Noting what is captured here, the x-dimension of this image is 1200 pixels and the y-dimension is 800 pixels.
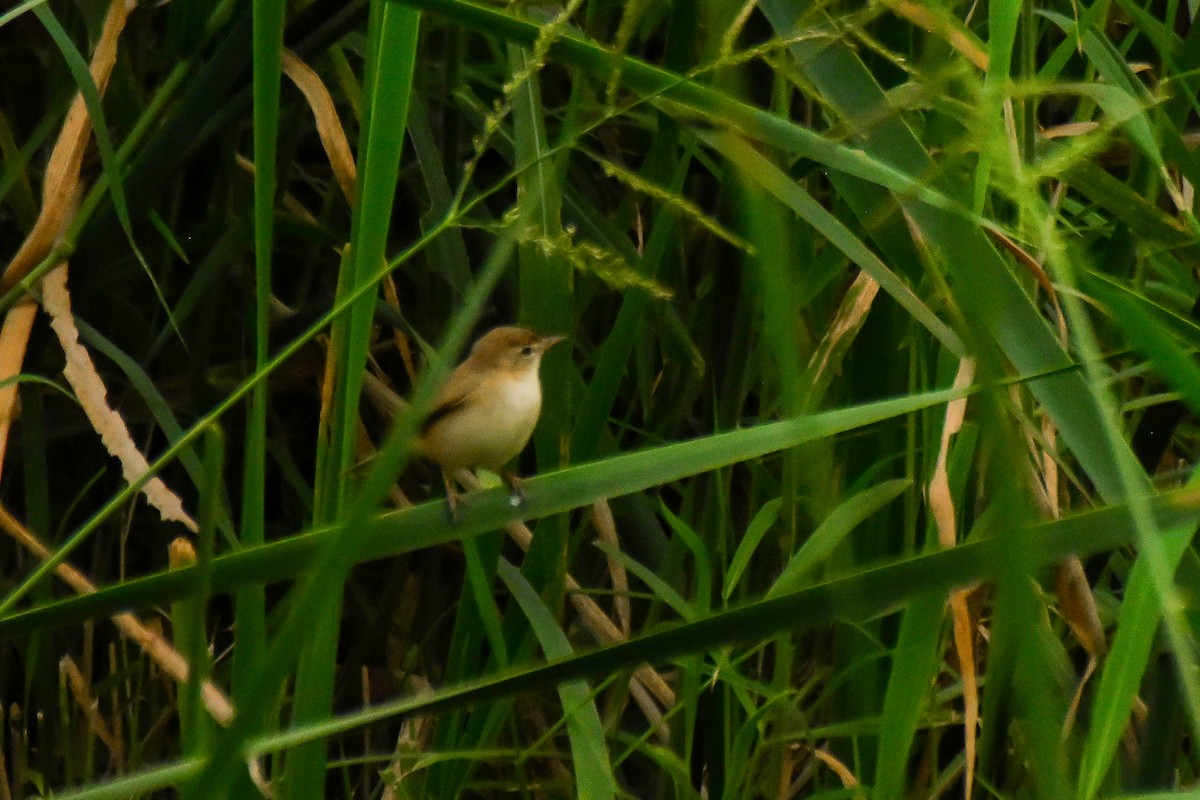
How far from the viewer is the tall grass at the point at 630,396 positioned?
0.86 metres

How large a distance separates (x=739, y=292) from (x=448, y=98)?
471 millimetres

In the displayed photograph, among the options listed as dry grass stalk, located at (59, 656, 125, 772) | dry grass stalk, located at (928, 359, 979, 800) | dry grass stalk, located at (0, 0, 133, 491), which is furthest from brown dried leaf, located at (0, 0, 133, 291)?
dry grass stalk, located at (928, 359, 979, 800)

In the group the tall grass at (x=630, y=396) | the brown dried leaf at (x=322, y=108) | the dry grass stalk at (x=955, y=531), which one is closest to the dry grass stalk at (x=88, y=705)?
the tall grass at (x=630, y=396)

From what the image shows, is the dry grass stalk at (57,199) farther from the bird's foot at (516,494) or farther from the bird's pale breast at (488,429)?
the bird's foot at (516,494)

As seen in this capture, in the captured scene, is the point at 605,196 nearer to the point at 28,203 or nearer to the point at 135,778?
the point at 28,203

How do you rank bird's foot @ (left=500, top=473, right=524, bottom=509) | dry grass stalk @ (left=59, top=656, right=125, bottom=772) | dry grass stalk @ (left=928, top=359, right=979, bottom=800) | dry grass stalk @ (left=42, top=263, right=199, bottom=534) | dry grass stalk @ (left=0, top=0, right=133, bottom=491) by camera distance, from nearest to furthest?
1. bird's foot @ (left=500, top=473, right=524, bottom=509)
2. dry grass stalk @ (left=928, top=359, right=979, bottom=800)
3. dry grass stalk @ (left=42, top=263, right=199, bottom=534)
4. dry grass stalk @ (left=0, top=0, right=133, bottom=491)
5. dry grass stalk @ (left=59, top=656, right=125, bottom=772)

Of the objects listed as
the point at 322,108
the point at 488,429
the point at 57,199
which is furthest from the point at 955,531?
the point at 57,199

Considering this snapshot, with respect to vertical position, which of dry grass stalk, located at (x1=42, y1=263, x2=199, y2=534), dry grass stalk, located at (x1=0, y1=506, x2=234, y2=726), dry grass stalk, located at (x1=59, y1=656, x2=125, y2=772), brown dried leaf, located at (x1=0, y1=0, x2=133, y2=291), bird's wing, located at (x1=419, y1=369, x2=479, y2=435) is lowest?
dry grass stalk, located at (x1=59, y1=656, x2=125, y2=772)

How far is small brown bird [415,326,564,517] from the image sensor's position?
196cm

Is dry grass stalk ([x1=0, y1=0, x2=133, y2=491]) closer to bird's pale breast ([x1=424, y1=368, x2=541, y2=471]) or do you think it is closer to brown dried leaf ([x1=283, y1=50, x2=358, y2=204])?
brown dried leaf ([x1=283, y1=50, x2=358, y2=204])

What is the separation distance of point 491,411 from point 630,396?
0.22 meters

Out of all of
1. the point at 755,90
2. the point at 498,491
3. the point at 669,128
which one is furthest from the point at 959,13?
the point at 498,491

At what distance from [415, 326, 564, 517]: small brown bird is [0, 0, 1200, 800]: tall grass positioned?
74mm

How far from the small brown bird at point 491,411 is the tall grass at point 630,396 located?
7 centimetres
